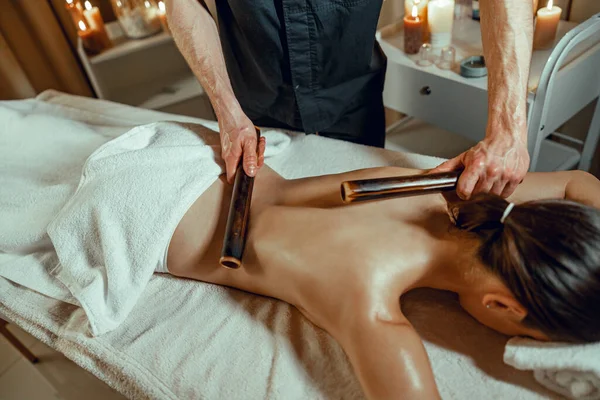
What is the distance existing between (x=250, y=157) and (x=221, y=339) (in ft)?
1.28

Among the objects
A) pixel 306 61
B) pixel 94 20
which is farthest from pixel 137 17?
pixel 306 61

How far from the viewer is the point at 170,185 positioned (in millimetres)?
991

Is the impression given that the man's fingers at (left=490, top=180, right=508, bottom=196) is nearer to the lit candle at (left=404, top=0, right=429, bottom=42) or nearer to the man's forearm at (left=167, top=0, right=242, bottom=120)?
the man's forearm at (left=167, top=0, right=242, bottom=120)

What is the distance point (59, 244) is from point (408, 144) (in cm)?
125

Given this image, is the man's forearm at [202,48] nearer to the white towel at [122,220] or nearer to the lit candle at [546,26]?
the white towel at [122,220]

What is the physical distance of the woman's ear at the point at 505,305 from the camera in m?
0.68

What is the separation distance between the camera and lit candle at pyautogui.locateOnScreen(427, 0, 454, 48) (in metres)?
1.36

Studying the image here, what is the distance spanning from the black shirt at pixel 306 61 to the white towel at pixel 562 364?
2.56 ft

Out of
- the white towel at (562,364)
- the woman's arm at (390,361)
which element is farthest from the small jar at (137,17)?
the white towel at (562,364)

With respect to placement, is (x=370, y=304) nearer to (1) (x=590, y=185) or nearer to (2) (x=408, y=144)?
(1) (x=590, y=185)

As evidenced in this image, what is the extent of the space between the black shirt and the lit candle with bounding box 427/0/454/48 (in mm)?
235

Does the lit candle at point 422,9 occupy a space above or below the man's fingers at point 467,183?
above

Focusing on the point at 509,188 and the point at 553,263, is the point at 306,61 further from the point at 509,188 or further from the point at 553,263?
the point at 553,263

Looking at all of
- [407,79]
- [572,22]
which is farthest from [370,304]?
[572,22]
